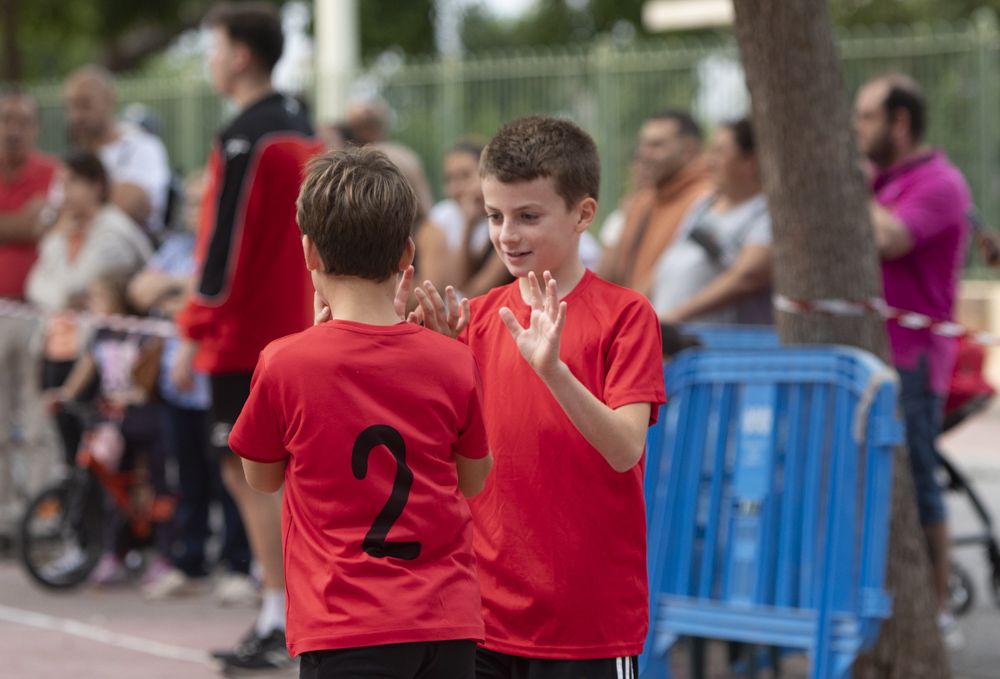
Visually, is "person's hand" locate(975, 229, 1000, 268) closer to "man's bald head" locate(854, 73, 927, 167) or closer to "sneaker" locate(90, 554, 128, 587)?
"man's bald head" locate(854, 73, 927, 167)

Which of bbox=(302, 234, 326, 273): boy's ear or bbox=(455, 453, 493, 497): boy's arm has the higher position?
bbox=(302, 234, 326, 273): boy's ear

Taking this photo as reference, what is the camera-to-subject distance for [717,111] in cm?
1535

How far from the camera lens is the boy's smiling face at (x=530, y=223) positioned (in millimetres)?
3420

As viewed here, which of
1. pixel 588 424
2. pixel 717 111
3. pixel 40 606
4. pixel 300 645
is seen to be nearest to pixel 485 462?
pixel 588 424

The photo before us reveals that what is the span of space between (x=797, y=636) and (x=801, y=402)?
0.70 meters

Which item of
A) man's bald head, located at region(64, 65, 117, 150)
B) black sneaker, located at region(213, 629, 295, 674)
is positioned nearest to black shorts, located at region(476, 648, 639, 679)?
black sneaker, located at region(213, 629, 295, 674)

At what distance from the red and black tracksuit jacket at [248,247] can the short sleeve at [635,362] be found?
3.03 meters

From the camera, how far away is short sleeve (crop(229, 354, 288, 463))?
3.08m

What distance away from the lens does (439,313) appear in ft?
11.2

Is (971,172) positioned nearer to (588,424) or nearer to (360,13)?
(588,424)

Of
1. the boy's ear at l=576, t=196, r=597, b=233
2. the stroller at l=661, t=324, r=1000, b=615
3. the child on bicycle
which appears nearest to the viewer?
the boy's ear at l=576, t=196, r=597, b=233

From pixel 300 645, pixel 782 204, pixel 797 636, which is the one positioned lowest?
pixel 797 636

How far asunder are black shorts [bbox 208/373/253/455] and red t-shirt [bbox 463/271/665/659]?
116 inches

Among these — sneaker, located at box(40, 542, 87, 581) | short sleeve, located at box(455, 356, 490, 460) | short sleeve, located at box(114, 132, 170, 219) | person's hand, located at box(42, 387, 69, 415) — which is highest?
short sleeve, located at box(114, 132, 170, 219)
